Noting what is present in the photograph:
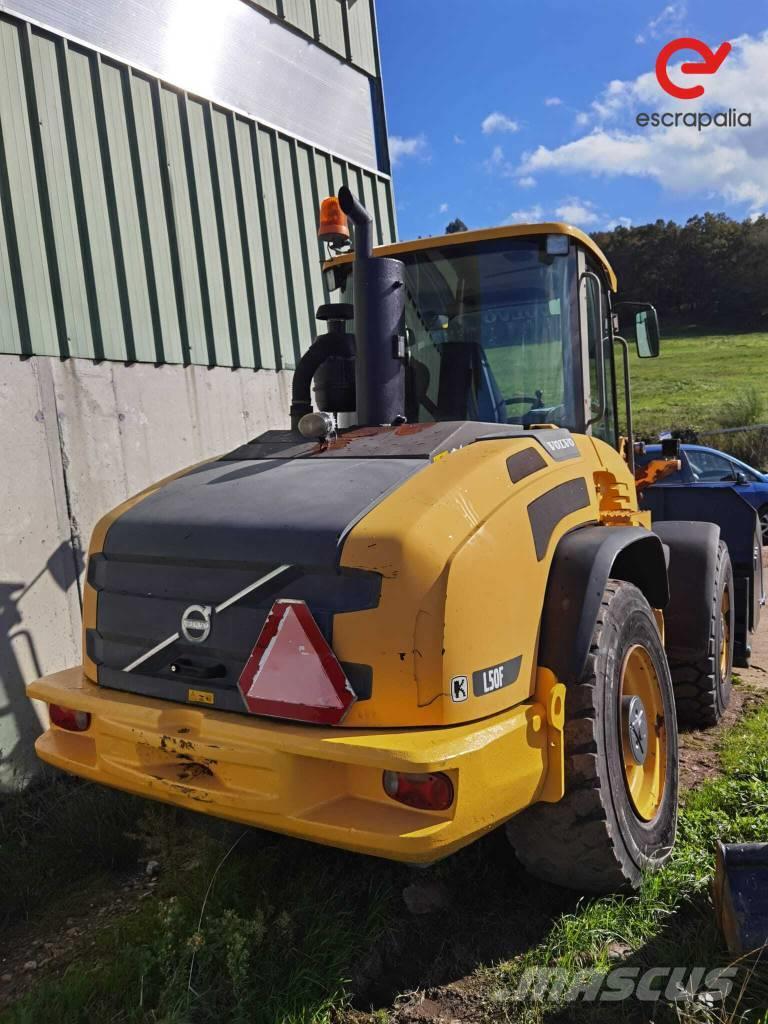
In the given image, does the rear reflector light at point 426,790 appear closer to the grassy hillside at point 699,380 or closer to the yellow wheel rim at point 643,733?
the yellow wheel rim at point 643,733

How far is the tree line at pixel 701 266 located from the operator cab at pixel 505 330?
137ft

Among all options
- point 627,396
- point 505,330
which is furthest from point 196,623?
point 627,396

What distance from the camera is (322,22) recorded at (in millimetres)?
7047

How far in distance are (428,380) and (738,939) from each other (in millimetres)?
2385

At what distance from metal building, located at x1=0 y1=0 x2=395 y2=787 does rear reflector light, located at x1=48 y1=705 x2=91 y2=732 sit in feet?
5.21

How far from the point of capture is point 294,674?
2.34 m

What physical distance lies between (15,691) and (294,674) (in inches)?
107

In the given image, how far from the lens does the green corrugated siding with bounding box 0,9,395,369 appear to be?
15.0 ft

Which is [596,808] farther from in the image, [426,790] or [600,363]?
[600,363]

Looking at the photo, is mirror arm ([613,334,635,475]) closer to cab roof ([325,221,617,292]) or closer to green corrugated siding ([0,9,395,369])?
cab roof ([325,221,617,292])

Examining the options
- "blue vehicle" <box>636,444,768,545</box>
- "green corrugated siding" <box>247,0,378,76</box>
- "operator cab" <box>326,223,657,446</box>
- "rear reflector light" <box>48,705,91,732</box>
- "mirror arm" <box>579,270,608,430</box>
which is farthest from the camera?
"blue vehicle" <box>636,444,768,545</box>

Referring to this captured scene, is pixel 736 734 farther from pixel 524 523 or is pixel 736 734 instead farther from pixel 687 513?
pixel 524 523

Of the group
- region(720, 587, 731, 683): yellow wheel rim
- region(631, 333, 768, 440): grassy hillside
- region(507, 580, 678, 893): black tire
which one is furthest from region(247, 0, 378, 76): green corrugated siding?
region(631, 333, 768, 440): grassy hillside

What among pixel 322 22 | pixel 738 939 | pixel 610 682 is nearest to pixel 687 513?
pixel 610 682
